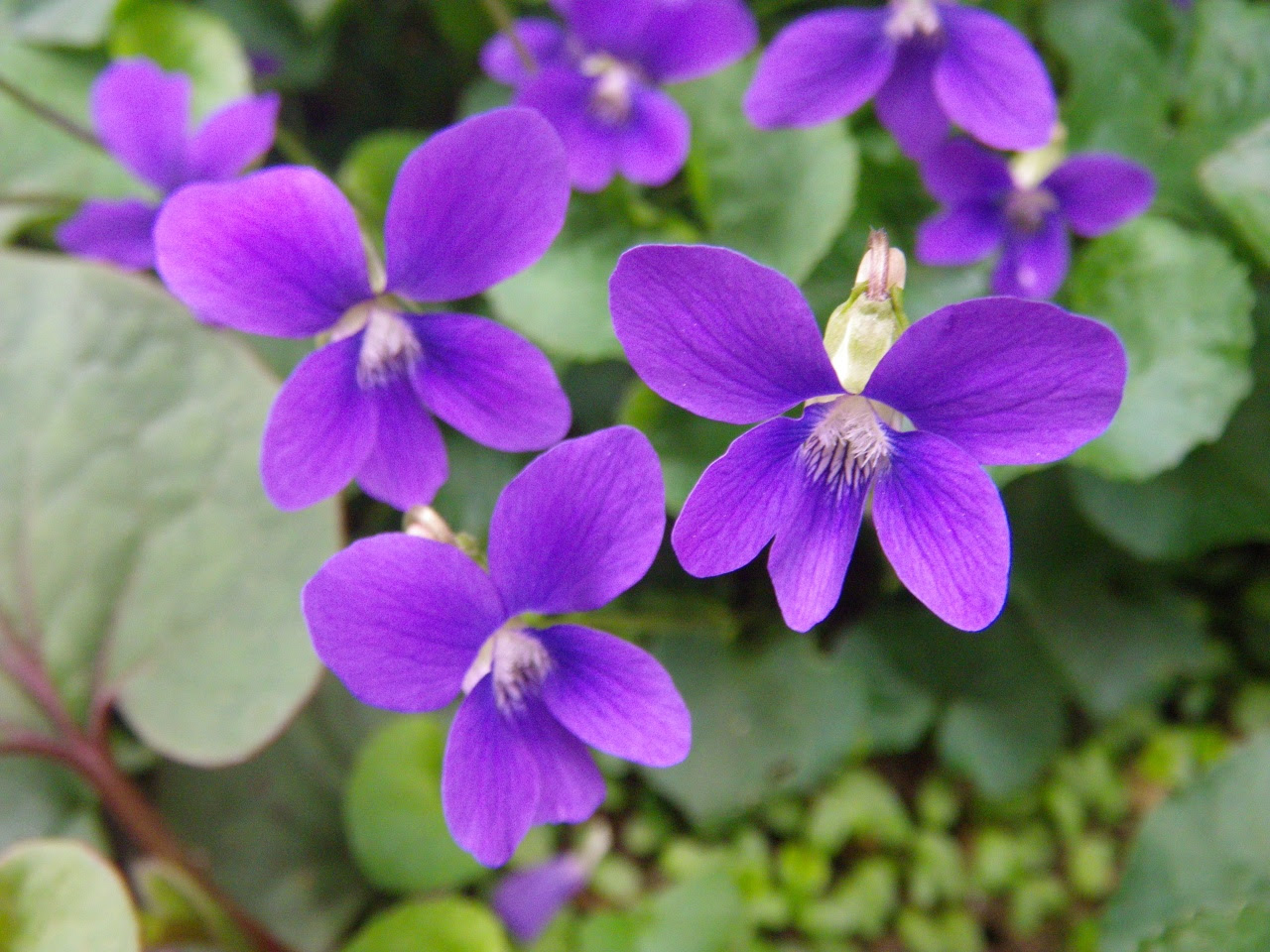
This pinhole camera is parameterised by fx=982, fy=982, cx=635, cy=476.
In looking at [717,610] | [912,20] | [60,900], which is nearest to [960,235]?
[912,20]

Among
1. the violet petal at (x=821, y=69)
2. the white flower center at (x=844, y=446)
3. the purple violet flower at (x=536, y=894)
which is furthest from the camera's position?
the purple violet flower at (x=536, y=894)

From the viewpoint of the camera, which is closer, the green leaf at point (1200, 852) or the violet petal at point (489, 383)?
the violet petal at point (489, 383)

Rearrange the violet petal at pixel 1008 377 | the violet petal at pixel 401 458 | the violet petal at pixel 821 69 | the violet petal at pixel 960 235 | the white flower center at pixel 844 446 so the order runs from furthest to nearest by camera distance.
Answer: the violet petal at pixel 960 235, the violet petal at pixel 821 69, the violet petal at pixel 401 458, the white flower center at pixel 844 446, the violet petal at pixel 1008 377

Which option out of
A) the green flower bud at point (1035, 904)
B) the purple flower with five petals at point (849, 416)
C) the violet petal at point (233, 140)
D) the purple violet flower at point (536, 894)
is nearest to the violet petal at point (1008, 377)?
the purple flower with five petals at point (849, 416)

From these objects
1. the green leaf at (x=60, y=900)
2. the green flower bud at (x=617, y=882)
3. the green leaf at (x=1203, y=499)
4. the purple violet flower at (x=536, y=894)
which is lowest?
the green flower bud at (x=617, y=882)

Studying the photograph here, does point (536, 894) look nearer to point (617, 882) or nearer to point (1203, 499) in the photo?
point (617, 882)

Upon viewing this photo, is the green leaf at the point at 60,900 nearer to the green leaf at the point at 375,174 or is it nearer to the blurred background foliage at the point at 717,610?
the blurred background foliage at the point at 717,610

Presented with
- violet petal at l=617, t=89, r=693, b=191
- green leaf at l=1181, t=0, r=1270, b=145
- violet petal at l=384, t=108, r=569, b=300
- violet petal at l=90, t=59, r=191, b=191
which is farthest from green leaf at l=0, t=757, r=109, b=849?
green leaf at l=1181, t=0, r=1270, b=145

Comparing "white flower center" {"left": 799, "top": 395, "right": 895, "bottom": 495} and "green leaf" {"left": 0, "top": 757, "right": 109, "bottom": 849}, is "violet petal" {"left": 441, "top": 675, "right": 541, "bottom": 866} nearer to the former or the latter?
"white flower center" {"left": 799, "top": 395, "right": 895, "bottom": 495}
